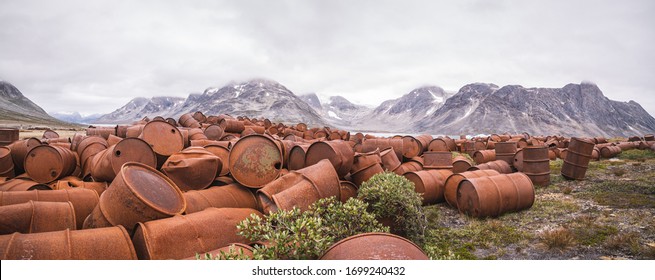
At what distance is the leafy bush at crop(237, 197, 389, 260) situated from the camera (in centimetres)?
336

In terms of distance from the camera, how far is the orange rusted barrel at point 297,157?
727 cm

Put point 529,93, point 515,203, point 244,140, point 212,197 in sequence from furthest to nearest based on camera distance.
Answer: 1. point 529,93
2. point 515,203
3. point 244,140
4. point 212,197

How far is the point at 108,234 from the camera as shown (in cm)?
354

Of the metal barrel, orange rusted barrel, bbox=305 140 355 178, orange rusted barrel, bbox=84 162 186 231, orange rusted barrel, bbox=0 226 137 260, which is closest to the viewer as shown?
orange rusted barrel, bbox=0 226 137 260

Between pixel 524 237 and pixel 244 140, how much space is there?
17.5 feet

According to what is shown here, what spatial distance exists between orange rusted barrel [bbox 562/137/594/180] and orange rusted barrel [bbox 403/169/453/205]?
15.4 ft

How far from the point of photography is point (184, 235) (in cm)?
388

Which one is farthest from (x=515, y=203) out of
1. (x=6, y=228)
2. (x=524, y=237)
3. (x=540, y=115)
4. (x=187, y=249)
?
(x=540, y=115)

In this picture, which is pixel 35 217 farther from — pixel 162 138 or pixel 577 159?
pixel 577 159

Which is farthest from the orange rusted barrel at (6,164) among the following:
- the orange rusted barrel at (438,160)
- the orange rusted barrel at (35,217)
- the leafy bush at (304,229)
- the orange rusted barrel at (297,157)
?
the orange rusted barrel at (438,160)

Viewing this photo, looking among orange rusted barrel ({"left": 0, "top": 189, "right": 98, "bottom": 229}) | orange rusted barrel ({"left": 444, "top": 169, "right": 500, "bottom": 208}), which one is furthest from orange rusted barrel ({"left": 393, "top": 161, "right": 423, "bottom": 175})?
orange rusted barrel ({"left": 0, "top": 189, "right": 98, "bottom": 229})

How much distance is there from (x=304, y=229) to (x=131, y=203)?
85.4 inches

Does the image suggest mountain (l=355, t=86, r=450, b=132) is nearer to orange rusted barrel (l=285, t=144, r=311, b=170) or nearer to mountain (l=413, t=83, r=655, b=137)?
mountain (l=413, t=83, r=655, b=137)

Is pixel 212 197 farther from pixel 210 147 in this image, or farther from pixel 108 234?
pixel 210 147
